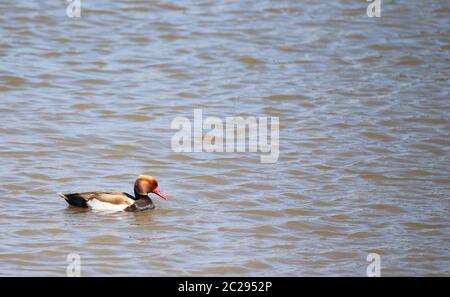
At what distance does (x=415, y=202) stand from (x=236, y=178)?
6.17 ft

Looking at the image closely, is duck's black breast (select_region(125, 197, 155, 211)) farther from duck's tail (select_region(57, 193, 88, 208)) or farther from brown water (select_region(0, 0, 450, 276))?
duck's tail (select_region(57, 193, 88, 208))

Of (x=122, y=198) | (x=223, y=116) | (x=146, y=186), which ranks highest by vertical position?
(x=223, y=116)

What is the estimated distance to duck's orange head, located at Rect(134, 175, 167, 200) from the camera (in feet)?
29.5

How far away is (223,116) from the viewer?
1175 centimetres

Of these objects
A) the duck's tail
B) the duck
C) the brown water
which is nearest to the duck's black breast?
the duck

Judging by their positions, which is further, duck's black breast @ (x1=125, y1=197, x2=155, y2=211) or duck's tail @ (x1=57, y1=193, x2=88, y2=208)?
duck's black breast @ (x1=125, y1=197, x2=155, y2=211)

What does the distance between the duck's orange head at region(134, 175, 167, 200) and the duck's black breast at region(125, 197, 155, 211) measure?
7 cm

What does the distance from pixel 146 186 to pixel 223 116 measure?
2.95 metres

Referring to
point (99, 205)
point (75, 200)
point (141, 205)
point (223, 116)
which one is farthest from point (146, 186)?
point (223, 116)

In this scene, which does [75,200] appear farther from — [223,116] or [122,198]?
[223,116]

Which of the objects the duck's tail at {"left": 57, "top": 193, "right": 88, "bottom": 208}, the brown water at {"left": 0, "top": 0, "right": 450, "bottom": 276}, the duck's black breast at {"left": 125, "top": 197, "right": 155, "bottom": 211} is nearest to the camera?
the brown water at {"left": 0, "top": 0, "right": 450, "bottom": 276}

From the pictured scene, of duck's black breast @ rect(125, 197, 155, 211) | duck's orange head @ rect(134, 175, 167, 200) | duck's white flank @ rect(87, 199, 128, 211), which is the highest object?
duck's orange head @ rect(134, 175, 167, 200)
